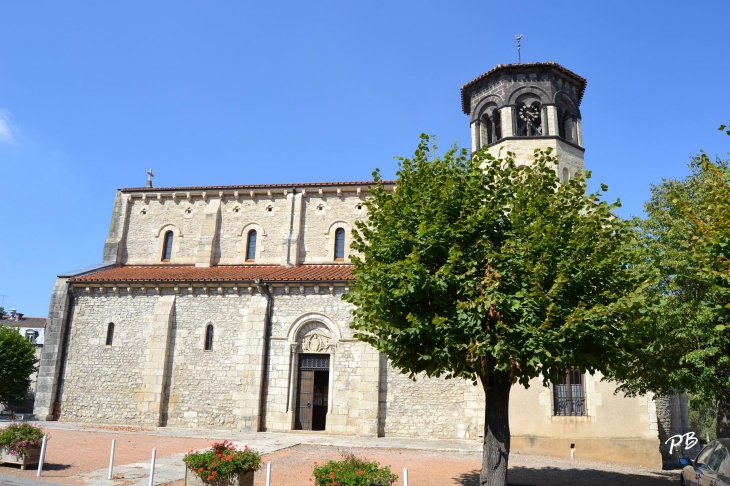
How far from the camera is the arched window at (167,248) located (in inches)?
982

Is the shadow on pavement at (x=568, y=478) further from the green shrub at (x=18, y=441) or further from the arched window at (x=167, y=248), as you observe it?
the arched window at (x=167, y=248)

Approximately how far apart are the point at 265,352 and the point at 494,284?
43.6 feet

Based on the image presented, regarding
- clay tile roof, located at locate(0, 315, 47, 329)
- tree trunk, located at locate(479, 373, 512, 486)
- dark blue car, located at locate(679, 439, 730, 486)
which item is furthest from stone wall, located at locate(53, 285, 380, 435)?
clay tile roof, located at locate(0, 315, 47, 329)

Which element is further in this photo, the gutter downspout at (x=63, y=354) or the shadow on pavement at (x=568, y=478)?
the gutter downspout at (x=63, y=354)

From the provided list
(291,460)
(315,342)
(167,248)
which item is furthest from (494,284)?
(167,248)

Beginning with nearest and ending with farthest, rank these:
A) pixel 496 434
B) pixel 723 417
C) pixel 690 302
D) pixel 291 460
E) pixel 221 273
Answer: pixel 496 434, pixel 690 302, pixel 723 417, pixel 291 460, pixel 221 273

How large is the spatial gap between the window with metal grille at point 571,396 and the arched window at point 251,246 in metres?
14.4

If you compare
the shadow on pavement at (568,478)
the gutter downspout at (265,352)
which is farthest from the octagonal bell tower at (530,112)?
the shadow on pavement at (568,478)

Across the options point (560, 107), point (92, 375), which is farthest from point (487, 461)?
point (92, 375)

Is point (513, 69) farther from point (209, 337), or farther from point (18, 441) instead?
point (18, 441)

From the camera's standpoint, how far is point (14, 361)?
27.5 m

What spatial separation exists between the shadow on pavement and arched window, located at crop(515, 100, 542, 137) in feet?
40.8

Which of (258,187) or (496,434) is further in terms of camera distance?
(258,187)

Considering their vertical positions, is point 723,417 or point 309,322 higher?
point 309,322
